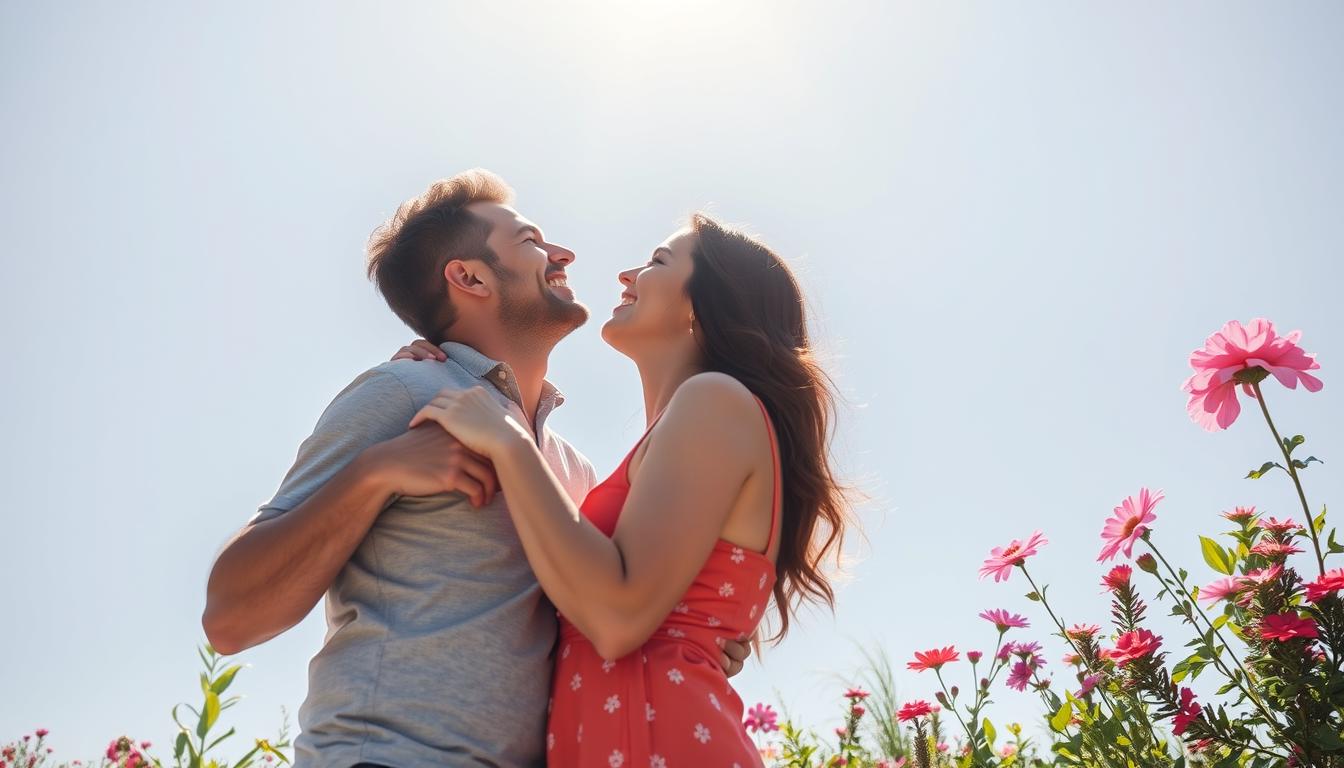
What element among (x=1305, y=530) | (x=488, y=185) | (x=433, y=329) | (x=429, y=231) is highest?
(x=488, y=185)

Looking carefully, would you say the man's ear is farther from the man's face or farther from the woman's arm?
the woman's arm

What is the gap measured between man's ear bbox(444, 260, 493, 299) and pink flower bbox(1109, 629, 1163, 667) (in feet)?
6.56

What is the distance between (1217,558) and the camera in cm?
243

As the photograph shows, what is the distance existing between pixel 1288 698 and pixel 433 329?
246cm

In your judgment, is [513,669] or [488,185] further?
[488,185]

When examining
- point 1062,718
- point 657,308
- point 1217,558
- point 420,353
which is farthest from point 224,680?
point 1217,558

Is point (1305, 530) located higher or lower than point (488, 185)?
lower

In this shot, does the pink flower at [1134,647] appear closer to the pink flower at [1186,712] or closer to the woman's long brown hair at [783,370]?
the pink flower at [1186,712]

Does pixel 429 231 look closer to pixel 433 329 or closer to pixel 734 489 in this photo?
pixel 433 329

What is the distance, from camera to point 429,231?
3043mm

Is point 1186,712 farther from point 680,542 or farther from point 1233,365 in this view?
point 680,542

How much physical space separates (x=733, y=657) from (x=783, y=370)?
79cm

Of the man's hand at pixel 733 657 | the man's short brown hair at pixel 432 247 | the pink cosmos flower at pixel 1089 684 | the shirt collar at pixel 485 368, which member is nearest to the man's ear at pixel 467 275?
the man's short brown hair at pixel 432 247

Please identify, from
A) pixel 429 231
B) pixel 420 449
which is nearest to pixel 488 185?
pixel 429 231
